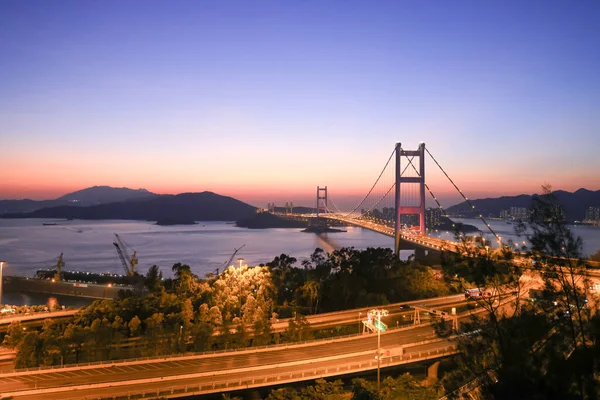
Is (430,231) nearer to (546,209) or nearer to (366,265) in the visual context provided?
(366,265)

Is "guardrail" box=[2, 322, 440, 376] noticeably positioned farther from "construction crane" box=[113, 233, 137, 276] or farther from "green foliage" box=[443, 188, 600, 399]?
"construction crane" box=[113, 233, 137, 276]

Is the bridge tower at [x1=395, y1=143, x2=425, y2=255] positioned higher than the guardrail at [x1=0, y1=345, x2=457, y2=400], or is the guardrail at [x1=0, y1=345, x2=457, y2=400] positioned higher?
the bridge tower at [x1=395, y1=143, x2=425, y2=255]

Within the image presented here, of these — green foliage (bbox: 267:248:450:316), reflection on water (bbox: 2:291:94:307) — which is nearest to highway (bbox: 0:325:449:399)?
green foliage (bbox: 267:248:450:316)

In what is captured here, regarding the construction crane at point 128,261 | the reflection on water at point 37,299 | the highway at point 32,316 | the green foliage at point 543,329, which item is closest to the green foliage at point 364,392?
the green foliage at point 543,329

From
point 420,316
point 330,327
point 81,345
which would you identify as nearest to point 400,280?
point 420,316

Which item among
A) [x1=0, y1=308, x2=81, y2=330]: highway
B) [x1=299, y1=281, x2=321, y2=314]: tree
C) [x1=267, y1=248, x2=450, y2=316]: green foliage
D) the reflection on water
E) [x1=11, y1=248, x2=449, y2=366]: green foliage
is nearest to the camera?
→ [x1=11, y1=248, x2=449, y2=366]: green foliage

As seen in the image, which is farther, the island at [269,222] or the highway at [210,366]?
the island at [269,222]

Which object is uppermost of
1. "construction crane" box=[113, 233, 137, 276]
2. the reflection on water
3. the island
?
the island

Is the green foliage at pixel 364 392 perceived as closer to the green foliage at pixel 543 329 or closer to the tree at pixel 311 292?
the green foliage at pixel 543 329
